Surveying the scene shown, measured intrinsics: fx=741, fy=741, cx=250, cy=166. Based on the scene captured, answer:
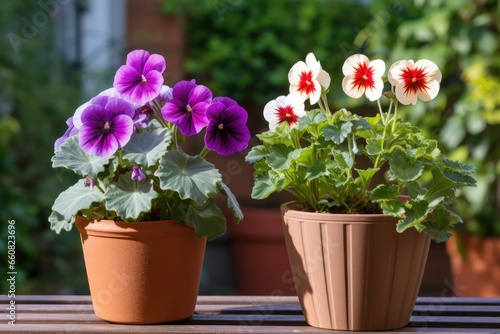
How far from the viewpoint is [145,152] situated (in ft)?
3.58

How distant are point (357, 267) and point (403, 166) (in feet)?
0.52

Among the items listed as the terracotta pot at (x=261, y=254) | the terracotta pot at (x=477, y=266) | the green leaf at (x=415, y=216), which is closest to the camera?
the green leaf at (x=415, y=216)

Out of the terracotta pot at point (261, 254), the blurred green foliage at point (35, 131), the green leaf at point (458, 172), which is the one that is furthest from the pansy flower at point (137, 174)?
the terracotta pot at point (261, 254)

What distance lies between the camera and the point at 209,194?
3.63 feet

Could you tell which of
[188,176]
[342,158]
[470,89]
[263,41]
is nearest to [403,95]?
[342,158]

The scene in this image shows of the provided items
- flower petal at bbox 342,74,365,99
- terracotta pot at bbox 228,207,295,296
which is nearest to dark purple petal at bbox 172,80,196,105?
flower petal at bbox 342,74,365,99

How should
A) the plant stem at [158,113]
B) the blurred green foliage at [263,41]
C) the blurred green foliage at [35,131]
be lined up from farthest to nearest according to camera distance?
the blurred green foliage at [263,41] < the blurred green foliage at [35,131] < the plant stem at [158,113]

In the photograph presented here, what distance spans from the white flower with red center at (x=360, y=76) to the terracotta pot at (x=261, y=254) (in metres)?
2.20

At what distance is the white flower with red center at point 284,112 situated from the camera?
1.16 meters

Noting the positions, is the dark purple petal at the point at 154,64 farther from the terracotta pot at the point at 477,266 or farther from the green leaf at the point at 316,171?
the terracotta pot at the point at 477,266

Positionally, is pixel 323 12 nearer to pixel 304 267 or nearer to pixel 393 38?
pixel 393 38

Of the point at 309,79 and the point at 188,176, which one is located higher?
the point at 309,79

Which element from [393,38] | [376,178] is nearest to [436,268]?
[376,178]

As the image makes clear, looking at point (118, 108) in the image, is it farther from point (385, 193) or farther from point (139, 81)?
point (385, 193)
